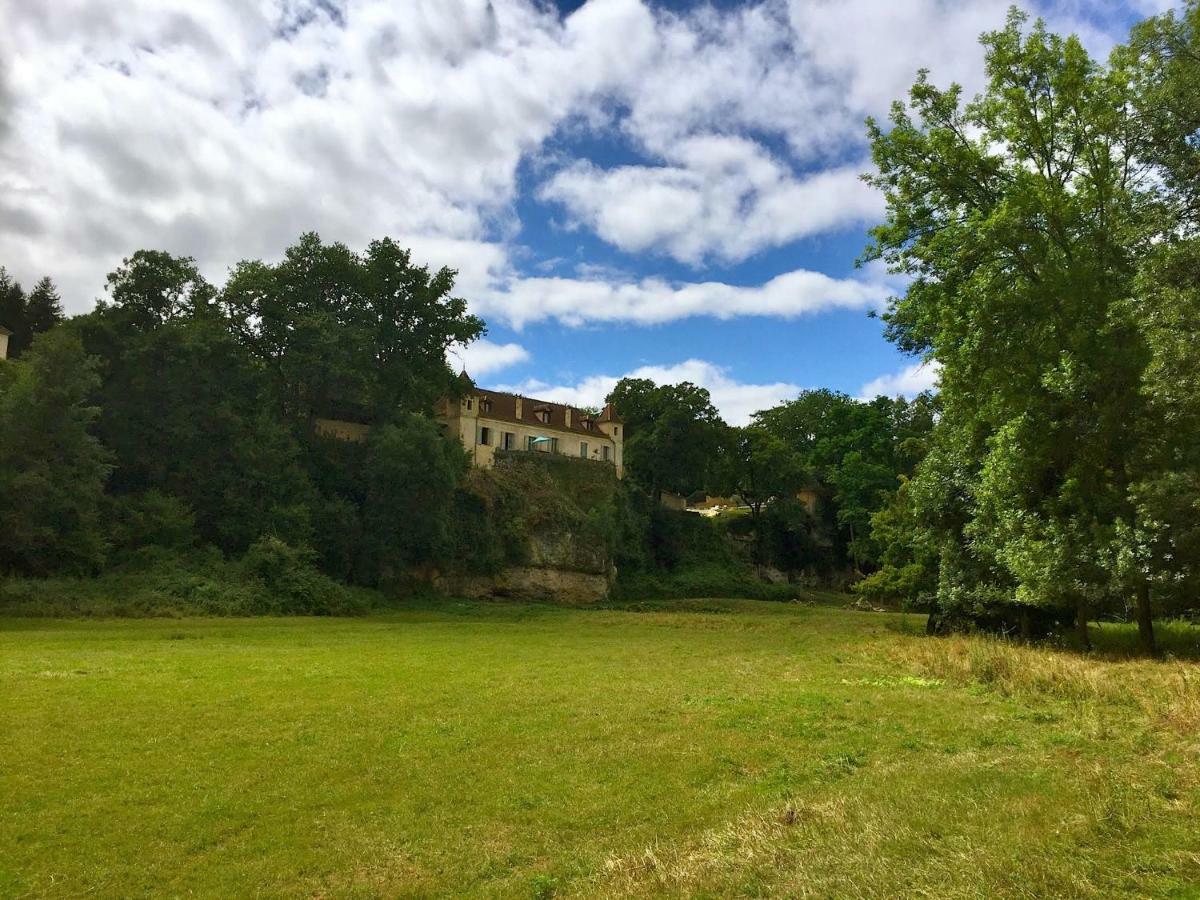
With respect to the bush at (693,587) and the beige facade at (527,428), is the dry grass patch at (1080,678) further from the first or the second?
the beige facade at (527,428)

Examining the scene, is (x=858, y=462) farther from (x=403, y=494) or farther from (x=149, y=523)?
(x=149, y=523)

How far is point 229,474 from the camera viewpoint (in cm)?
4428

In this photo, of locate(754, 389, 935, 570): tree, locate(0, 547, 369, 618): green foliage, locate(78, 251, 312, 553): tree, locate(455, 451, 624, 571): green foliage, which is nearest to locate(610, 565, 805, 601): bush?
locate(455, 451, 624, 571): green foliage

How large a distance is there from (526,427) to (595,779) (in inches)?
2571

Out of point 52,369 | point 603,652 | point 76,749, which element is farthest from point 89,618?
point 76,749

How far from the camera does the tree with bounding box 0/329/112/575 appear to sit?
32406mm

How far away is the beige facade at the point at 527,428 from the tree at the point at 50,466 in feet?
104

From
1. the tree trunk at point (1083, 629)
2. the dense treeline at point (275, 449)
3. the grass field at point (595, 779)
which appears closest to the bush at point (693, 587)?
the dense treeline at point (275, 449)

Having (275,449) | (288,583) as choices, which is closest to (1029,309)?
(288,583)

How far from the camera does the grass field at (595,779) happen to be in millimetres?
6887

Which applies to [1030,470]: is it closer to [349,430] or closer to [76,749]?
[76,749]

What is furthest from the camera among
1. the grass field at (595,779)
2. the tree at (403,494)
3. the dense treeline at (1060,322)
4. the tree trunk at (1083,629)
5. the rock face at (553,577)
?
the rock face at (553,577)

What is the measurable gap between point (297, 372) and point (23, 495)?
731 inches

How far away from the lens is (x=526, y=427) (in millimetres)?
74500
